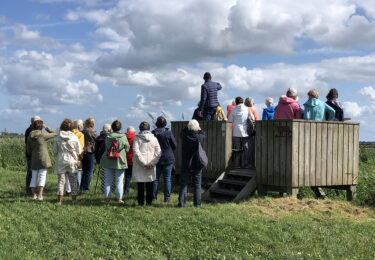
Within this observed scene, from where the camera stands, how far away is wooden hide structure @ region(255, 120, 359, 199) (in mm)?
11023

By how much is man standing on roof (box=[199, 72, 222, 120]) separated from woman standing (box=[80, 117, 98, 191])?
2973 mm

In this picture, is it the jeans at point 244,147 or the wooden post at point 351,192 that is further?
the wooden post at point 351,192

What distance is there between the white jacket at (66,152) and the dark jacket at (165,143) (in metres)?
1.76

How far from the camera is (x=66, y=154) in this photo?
10336mm

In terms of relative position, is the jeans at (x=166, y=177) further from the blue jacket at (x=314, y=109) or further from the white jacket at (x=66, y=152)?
the blue jacket at (x=314, y=109)

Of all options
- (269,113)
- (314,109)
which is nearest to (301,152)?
(314,109)

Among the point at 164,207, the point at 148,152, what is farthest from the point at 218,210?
the point at 148,152

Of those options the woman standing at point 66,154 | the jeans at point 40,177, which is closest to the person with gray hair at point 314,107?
the woman standing at point 66,154

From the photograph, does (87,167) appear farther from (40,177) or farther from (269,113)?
(269,113)

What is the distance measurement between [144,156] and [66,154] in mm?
1740

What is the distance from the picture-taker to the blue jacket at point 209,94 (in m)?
12.9

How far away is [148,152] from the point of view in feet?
32.7

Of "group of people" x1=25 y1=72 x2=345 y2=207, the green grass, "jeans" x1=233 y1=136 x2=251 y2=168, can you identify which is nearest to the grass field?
the green grass

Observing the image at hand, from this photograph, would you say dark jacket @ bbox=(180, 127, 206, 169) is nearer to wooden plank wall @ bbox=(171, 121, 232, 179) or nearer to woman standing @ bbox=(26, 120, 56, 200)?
wooden plank wall @ bbox=(171, 121, 232, 179)
